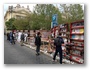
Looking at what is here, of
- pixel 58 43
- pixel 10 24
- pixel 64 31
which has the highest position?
pixel 10 24

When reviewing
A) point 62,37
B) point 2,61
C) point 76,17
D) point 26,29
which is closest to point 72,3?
point 76,17

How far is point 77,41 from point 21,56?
4.98ft

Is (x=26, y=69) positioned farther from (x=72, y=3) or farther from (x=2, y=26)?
(x=72, y=3)

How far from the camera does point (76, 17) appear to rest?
6.82 meters

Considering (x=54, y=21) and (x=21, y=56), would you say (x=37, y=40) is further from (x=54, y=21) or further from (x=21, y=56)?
(x=54, y=21)

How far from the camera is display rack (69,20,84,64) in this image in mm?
6797

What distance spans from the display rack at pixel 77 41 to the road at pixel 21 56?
0.66m

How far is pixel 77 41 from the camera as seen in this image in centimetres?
686

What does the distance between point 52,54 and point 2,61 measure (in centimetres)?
133

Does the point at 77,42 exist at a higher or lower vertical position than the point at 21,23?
lower

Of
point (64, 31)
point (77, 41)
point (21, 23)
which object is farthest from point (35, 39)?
point (77, 41)

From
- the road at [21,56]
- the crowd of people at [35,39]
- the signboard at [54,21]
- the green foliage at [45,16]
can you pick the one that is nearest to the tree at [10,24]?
the green foliage at [45,16]

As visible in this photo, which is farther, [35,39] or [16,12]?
[35,39]

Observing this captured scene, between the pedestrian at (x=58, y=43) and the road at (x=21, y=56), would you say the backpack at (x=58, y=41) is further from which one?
the road at (x=21, y=56)
